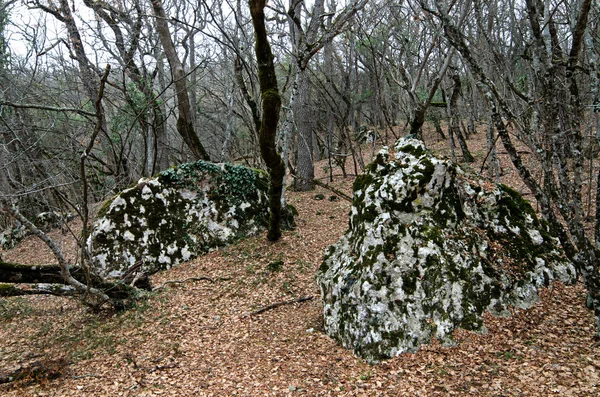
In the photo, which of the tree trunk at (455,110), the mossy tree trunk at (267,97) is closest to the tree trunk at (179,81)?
the mossy tree trunk at (267,97)

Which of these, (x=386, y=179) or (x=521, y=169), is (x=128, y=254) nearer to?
(x=386, y=179)

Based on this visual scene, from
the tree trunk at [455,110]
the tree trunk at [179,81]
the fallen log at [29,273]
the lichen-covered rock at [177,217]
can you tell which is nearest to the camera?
the fallen log at [29,273]

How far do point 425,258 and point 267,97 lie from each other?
2.82m

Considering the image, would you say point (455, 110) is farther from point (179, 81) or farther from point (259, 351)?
point (259, 351)

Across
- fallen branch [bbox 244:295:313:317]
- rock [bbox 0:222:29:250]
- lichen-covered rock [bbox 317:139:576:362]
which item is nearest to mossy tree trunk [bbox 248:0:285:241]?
lichen-covered rock [bbox 317:139:576:362]

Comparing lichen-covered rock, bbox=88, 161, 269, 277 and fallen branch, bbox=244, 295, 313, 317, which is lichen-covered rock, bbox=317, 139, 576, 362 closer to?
fallen branch, bbox=244, 295, 313, 317

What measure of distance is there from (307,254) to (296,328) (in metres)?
2.41

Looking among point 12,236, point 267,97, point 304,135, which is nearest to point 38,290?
point 267,97

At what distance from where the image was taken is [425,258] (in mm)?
3984

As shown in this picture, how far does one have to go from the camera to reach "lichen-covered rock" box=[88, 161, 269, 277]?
7141 mm

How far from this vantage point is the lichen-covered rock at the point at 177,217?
23.4 feet

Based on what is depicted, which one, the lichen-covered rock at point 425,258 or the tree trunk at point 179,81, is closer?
the lichen-covered rock at point 425,258

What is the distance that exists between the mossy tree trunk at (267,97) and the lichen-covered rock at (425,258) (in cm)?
148

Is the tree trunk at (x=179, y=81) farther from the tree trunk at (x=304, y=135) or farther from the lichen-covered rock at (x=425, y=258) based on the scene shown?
the lichen-covered rock at (x=425, y=258)
